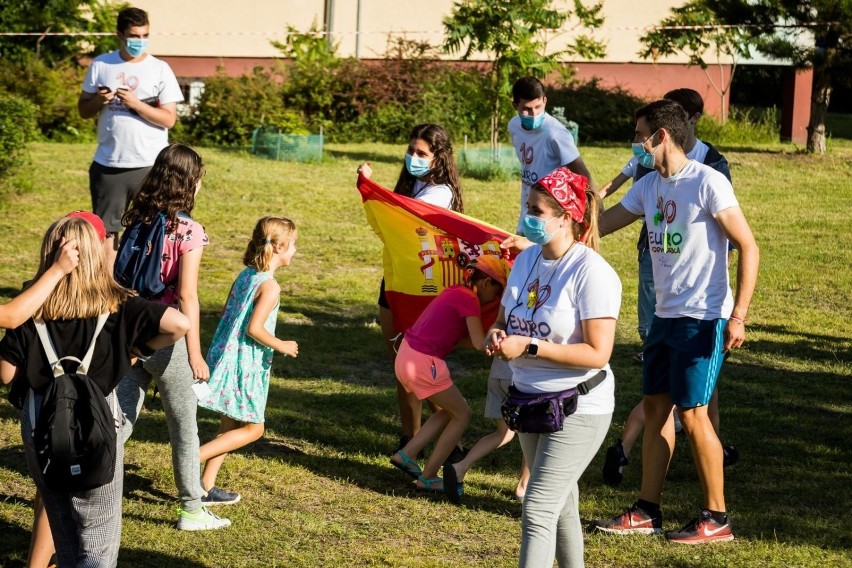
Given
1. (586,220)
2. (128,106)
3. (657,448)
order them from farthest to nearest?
(128,106), (657,448), (586,220)

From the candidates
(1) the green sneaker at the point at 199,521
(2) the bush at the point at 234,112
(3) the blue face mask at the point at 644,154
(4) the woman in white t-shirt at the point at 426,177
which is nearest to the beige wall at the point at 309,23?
(2) the bush at the point at 234,112

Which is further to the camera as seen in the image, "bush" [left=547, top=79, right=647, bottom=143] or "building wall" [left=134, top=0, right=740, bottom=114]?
"building wall" [left=134, top=0, right=740, bottom=114]

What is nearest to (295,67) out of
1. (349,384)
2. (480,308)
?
(349,384)

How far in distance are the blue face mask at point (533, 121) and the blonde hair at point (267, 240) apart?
239 cm

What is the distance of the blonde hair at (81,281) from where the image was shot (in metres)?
4.05

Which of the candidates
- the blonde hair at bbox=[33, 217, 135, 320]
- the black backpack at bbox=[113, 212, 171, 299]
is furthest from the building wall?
the blonde hair at bbox=[33, 217, 135, 320]

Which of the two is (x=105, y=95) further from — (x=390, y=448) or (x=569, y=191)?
(x=569, y=191)

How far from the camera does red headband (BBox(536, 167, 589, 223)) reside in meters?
4.40

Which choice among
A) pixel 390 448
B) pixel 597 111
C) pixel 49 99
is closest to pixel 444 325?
pixel 390 448

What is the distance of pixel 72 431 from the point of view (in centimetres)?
407

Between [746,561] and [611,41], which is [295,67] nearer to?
[611,41]

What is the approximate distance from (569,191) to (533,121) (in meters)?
3.28

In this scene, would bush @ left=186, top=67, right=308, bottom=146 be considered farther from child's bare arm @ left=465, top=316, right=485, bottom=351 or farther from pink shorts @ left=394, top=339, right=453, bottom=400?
child's bare arm @ left=465, top=316, right=485, bottom=351

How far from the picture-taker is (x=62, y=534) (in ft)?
13.9
